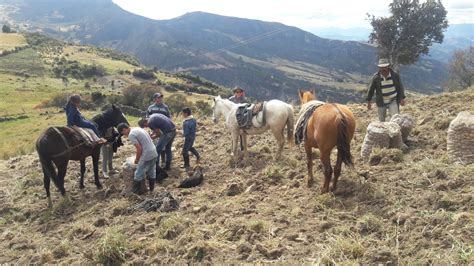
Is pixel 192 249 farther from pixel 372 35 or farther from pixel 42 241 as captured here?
pixel 372 35

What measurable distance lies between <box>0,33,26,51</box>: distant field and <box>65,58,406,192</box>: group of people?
110452 millimetres

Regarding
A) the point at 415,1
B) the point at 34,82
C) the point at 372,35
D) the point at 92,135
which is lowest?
the point at 34,82

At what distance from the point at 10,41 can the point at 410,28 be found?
114 m

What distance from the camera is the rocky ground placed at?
559 centimetres

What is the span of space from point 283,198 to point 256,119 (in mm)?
3483

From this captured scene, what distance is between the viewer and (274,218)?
685 centimetres

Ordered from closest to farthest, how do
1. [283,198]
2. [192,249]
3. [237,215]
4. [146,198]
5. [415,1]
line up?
1. [192,249]
2. [237,215]
3. [283,198]
4. [146,198]
5. [415,1]

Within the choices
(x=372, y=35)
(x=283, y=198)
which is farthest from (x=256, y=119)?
(x=372, y=35)

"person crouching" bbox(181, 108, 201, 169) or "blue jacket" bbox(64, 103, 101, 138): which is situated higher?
"blue jacket" bbox(64, 103, 101, 138)

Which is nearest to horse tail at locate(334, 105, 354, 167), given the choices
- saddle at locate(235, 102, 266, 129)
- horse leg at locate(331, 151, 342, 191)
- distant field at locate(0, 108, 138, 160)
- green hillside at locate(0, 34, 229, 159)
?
horse leg at locate(331, 151, 342, 191)

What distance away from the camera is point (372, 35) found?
113 feet

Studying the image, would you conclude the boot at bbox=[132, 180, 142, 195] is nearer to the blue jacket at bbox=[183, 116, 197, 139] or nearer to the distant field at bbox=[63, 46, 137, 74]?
the blue jacket at bbox=[183, 116, 197, 139]

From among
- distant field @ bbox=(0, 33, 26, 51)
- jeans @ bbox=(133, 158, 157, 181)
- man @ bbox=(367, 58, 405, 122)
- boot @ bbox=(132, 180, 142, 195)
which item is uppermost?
distant field @ bbox=(0, 33, 26, 51)

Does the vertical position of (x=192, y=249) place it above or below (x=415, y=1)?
below
